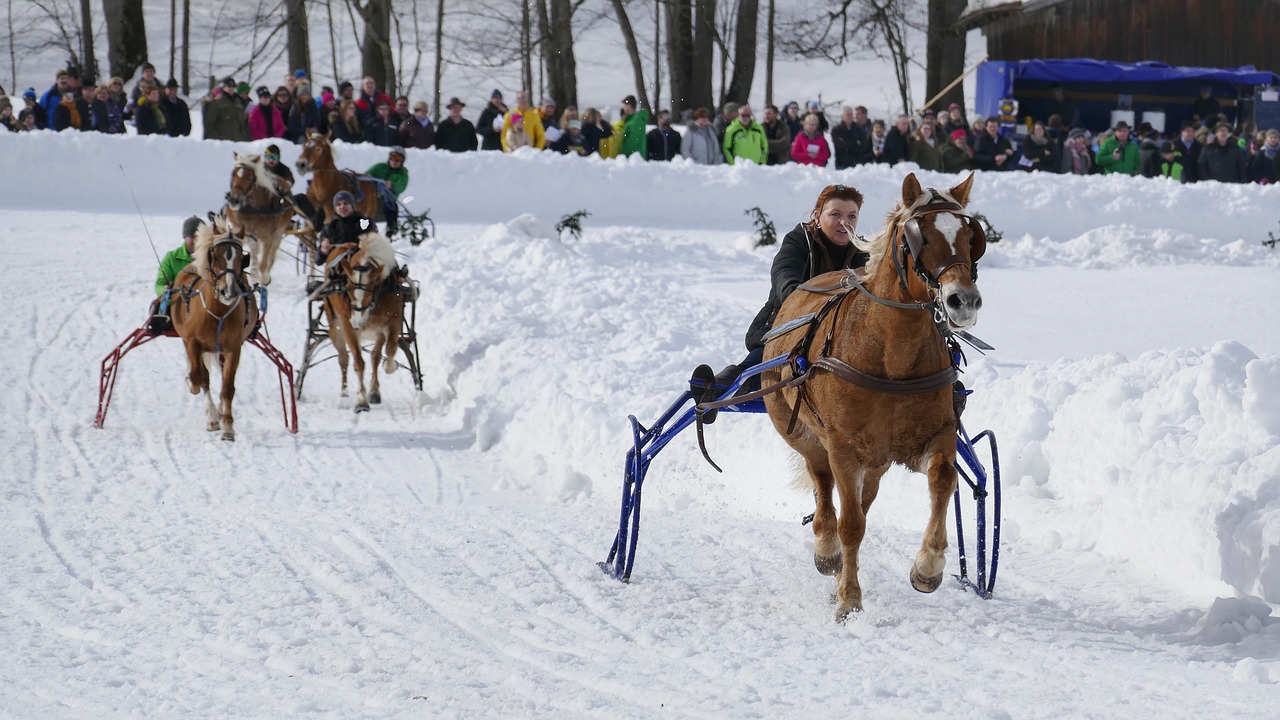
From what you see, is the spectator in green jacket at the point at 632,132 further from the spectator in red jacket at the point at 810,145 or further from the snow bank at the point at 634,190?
the spectator in red jacket at the point at 810,145

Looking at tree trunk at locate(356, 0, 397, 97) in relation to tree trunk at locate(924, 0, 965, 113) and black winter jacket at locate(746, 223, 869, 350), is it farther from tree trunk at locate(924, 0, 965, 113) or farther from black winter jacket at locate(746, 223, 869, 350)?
black winter jacket at locate(746, 223, 869, 350)

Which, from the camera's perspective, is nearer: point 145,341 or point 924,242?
point 924,242

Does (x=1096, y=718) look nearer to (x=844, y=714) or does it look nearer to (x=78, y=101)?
(x=844, y=714)

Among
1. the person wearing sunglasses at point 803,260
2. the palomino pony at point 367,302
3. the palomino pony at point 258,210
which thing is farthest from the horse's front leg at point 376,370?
the person wearing sunglasses at point 803,260

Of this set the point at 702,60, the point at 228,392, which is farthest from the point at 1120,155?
the point at 228,392

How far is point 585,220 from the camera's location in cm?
2086

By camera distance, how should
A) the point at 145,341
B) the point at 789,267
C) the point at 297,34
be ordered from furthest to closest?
the point at 297,34 < the point at 145,341 < the point at 789,267

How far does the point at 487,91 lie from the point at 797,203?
38501 millimetres

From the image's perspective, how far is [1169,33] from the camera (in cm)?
3200

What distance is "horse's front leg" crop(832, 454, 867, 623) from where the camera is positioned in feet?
18.9

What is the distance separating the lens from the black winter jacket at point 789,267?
677 cm

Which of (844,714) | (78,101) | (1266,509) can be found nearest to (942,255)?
(844,714)

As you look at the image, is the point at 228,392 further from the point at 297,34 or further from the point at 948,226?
the point at 297,34

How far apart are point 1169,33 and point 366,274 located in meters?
25.1
